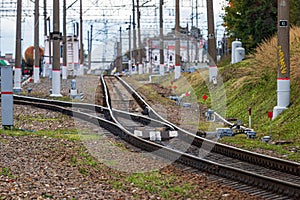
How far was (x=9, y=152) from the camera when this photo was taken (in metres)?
14.7

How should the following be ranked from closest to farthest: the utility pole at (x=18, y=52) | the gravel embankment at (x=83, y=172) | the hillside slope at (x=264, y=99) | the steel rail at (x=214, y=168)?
the steel rail at (x=214, y=168), the gravel embankment at (x=83, y=172), the hillside slope at (x=264, y=99), the utility pole at (x=18, y=52)

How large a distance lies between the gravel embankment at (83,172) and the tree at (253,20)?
21.5 m

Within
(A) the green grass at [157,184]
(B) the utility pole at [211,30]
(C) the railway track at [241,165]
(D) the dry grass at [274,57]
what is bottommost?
(A) the green grass at [157,184]

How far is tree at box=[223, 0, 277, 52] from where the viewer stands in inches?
1501

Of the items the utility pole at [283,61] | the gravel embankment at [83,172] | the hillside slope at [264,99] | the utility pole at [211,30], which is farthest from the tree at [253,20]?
the gravel embankment at [83,172]

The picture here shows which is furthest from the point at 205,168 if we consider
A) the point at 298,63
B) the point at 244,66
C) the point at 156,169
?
the point at 244,66

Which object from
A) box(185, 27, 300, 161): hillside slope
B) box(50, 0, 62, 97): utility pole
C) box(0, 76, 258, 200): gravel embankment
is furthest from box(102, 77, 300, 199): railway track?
box(50, 0, 62, 97): utility pole

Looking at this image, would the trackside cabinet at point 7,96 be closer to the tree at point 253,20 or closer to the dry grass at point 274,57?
the dry grass at point 274,57

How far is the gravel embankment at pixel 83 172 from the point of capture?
10.2 metres

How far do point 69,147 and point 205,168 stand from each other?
458cm

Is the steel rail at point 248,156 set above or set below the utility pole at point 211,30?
below

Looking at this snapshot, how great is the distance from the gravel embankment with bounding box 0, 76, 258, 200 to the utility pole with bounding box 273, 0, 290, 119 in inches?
211

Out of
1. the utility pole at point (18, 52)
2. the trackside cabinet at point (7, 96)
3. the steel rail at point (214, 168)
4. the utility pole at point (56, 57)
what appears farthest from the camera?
the utility pole at point (18, 52)

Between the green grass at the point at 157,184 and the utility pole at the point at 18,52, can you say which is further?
the utility pole at the point at 18,52
